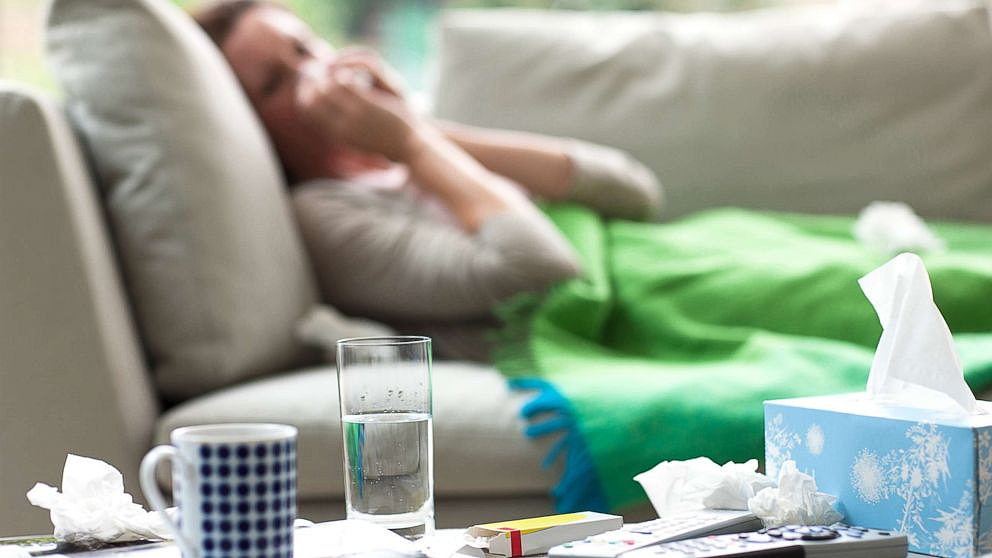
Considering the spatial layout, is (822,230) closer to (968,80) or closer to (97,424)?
(968,80)

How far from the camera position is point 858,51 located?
209 cm

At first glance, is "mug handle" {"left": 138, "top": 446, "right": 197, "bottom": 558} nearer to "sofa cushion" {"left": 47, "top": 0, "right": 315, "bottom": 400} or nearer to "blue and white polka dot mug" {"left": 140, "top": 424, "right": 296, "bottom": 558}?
"blue and white polka dot mug" {"left": 140, "top": 424, "right": 296, "bottom": 558}

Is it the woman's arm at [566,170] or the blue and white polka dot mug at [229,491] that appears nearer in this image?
the blue and white polka dot mug at [229,491]

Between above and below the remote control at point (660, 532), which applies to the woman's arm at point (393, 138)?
above

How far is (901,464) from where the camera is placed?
71cm

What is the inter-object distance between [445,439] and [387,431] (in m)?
0.57

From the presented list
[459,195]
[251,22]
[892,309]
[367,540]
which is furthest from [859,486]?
[251,22]

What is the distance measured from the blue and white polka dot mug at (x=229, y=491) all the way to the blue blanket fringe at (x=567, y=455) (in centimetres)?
71

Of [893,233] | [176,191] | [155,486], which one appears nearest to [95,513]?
[155,486]

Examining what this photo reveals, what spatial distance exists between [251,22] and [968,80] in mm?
1261

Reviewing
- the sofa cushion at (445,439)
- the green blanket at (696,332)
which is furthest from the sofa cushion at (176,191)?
the green blanket at (696,332)

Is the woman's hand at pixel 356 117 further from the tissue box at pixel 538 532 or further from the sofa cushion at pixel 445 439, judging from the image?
the tissue box at pixel 538 532

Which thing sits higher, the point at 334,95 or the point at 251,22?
the point at 251,22

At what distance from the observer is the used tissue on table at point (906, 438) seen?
0.68m
